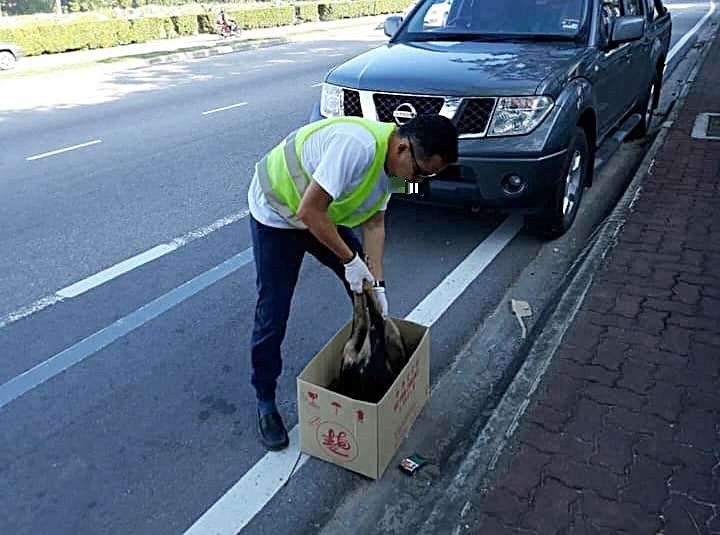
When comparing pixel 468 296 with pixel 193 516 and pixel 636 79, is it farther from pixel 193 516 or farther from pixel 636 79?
pixel 636 79

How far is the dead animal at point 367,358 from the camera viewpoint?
2.99m

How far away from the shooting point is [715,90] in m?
11.2

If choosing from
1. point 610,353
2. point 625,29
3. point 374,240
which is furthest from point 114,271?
point 625,29

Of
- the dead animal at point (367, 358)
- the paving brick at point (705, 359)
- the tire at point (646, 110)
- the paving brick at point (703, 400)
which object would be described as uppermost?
the dead animal at point (367, 358)

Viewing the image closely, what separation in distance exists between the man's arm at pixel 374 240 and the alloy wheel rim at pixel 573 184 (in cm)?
251

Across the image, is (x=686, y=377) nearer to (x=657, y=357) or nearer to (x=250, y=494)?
(x=657, y=357)

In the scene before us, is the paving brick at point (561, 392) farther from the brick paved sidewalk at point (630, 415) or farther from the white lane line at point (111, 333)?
the white lane line at point (111, 333)

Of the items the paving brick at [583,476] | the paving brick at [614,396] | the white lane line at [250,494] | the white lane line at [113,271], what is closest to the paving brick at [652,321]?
the paving brick at [614,396]

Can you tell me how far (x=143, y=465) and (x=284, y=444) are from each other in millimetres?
602

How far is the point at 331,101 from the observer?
521cm

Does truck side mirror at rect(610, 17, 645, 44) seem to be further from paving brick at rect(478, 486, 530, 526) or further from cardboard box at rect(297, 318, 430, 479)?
paving brick at rect(478, 486, 530, 526)

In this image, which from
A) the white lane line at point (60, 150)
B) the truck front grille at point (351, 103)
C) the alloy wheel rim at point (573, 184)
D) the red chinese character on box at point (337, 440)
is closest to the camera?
the red chinese character on box at point (337, 440)

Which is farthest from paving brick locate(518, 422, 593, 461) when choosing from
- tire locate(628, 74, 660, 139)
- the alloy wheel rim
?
tire locate(628, 74, 660, 139)

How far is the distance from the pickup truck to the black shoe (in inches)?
87.3
